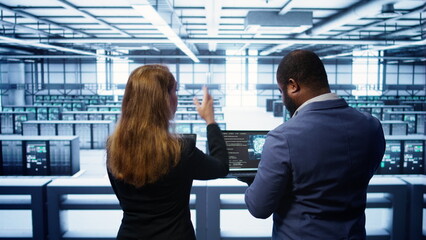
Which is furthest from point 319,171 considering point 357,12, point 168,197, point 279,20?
point 279,20

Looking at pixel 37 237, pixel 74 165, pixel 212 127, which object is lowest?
pixel 74 165

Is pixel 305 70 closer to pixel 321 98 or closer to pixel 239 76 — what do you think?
pixel 321 98

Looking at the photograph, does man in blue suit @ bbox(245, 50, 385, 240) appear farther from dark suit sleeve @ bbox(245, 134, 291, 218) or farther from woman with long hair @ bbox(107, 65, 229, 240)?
woman with long hair @ bbox(107, 65, 229, 240)

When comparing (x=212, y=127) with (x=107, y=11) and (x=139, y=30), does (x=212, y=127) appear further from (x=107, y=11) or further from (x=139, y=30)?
(x=139, y=30)

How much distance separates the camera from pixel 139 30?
47.1 ft

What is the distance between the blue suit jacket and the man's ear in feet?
0.32

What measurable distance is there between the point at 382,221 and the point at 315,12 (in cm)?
883

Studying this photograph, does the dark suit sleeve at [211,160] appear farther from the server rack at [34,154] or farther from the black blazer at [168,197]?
the server rack at [34,154]

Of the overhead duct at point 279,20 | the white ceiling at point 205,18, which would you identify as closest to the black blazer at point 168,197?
the white ceiling at point 205,18

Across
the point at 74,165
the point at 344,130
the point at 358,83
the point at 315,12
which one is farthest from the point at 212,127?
the point at 358,83

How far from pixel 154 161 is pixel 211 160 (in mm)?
254

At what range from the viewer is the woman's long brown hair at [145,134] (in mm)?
1460

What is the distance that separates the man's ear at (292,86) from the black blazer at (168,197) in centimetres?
40

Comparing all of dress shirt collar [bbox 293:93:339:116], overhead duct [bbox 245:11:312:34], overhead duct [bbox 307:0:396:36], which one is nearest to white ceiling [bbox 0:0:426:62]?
overhead duct [bbox 307:0:396:36]
